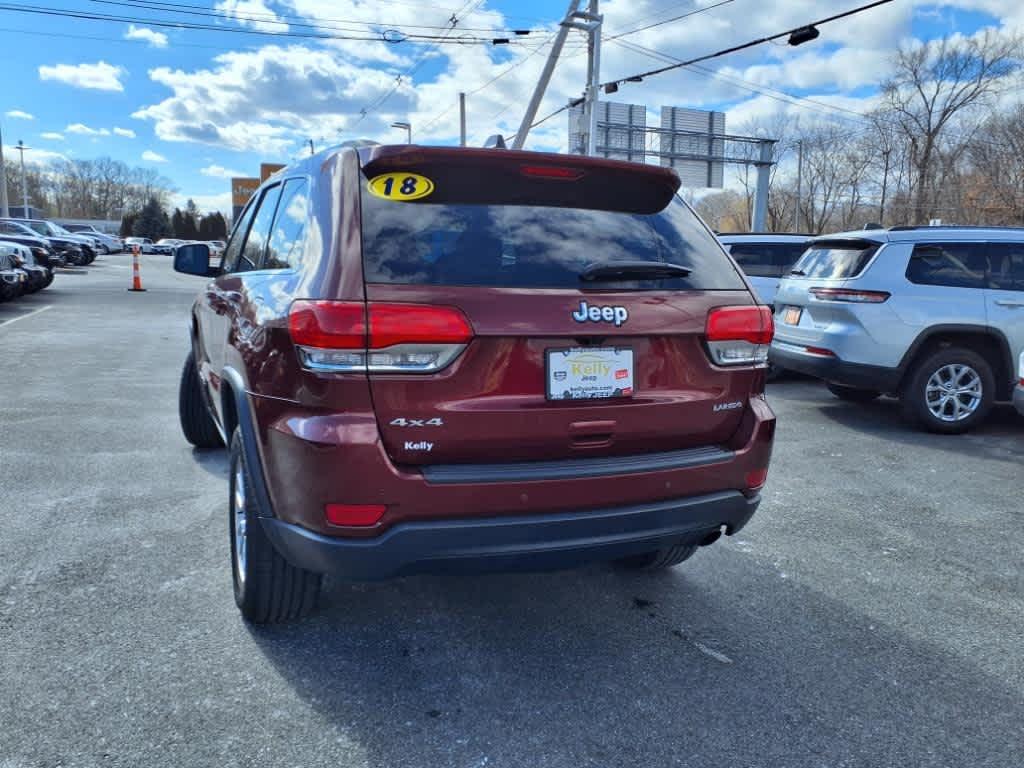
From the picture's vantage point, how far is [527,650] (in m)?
2.90

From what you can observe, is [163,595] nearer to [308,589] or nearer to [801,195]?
[308,589]

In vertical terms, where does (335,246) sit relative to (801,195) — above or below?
below

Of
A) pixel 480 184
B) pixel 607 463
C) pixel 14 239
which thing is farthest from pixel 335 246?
pixel 14 239

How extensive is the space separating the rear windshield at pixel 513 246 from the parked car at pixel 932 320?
4.46 meters

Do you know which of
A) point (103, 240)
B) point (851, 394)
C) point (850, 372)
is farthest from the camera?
point (103, 240)

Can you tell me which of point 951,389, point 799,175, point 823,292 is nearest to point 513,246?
point 823,292

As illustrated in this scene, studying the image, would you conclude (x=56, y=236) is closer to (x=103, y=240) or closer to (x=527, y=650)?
(x=103, y=240)

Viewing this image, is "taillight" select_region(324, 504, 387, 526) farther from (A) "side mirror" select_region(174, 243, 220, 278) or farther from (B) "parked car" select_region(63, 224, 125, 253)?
(B) "parked car" select_region(63, 224, 125, 253)

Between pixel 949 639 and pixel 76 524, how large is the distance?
13.7 ft

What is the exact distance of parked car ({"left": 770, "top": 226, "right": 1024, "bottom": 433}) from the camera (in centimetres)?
666

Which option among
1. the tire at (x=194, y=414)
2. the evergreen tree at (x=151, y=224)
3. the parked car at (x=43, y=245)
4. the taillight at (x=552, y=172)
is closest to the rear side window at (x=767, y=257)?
the tire at (x=194, y=414)

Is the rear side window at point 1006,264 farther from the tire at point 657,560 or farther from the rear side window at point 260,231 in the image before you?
the rear side window at point 260,231

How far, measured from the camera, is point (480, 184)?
257 cm

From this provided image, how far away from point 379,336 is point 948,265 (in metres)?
6.36
